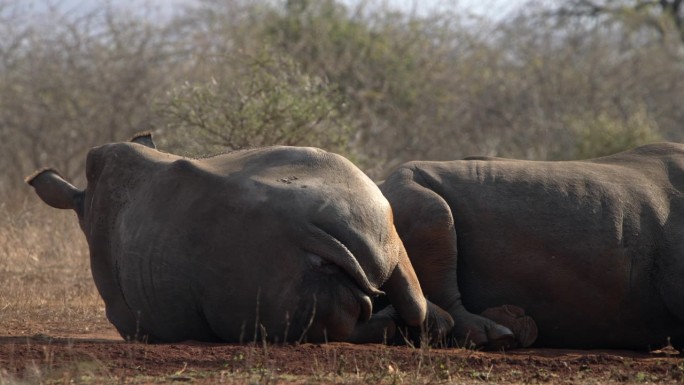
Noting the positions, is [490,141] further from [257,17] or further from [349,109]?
[257,17]

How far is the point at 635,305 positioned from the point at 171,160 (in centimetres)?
282

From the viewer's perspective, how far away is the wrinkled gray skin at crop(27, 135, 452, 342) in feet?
18.4

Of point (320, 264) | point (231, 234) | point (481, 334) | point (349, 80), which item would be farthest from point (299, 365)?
point (349, 80)

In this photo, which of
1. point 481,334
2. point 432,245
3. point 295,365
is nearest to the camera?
point 295,365

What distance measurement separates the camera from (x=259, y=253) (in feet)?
18.5

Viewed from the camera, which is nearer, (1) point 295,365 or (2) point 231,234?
(1) point 295,365

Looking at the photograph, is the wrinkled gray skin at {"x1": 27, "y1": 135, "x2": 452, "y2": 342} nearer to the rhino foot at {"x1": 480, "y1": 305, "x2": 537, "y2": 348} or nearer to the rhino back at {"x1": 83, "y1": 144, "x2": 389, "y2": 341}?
the rhino back at {"x1": 83, "y1": 144, "x2": 389, "y2": 341}

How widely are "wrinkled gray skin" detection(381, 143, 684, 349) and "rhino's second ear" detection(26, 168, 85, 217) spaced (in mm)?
1827

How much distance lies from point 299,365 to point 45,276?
490cm

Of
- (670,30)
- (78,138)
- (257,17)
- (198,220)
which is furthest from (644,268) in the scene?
Answer: (670,30)

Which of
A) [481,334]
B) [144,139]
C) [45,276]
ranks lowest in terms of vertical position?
[45,276]

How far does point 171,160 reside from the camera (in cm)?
639

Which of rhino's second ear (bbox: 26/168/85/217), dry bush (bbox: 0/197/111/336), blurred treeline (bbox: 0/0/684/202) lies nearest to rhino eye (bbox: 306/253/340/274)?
rhino's second ear (bbox: 26/168/85/217)

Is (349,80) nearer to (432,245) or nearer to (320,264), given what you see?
(432,245)
